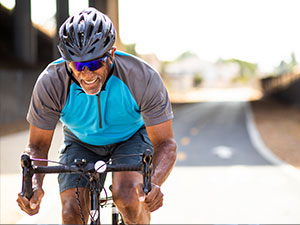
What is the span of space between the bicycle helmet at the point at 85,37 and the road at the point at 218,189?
3085mm

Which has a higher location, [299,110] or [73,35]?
[73,35]

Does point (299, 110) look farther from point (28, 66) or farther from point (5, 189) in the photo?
point (5, 189)

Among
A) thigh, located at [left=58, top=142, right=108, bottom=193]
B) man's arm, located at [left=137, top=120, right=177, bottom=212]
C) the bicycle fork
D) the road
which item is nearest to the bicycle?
the bicycle fork

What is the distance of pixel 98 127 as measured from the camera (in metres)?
2.97

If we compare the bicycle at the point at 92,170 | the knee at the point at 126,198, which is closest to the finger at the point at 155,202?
the bicycle at the point at 92,170

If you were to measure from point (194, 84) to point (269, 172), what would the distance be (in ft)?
333

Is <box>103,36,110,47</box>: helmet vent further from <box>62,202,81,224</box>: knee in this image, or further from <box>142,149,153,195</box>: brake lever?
<box>62,202,81,224</box>: knee

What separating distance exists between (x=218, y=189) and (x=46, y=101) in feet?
14.6

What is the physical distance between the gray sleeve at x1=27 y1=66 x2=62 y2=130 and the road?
264 centimetres

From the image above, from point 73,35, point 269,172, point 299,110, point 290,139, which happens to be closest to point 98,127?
point 73,35

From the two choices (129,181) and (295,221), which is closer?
(129,181)

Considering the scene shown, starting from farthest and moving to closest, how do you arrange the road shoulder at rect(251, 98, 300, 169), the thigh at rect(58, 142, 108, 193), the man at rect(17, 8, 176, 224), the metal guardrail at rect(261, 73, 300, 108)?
the metal guardrail at rect(261, 73, 300, 108) < the road shoulder at rect(251, 98, 300, 169) < the thigh at rect(58, 142, 108, 193) < the man at rect(17, 8, 176, 224)

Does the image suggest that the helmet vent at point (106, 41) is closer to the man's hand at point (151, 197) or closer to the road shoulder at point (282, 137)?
the man's hand at point (151, 197)

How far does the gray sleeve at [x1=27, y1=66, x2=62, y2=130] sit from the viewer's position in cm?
273
